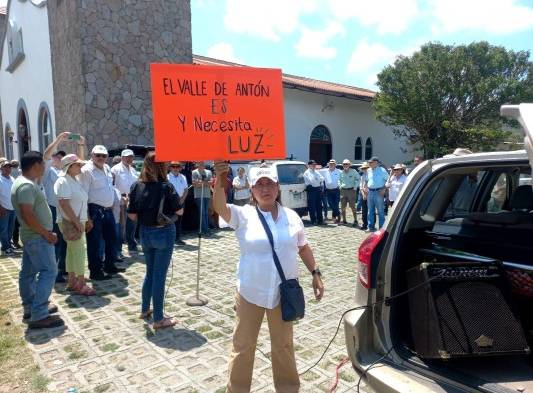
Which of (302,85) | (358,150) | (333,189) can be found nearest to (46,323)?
(333,189)

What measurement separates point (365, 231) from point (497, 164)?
862 cm

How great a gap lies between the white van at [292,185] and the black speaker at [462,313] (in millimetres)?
9165

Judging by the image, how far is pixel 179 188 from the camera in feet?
29.3

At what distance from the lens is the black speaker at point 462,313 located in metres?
2.35

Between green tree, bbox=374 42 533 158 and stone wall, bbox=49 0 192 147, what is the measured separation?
1298 centimetres

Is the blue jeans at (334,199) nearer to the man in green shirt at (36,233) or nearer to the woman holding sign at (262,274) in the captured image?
the man in green shirt at (36,233)

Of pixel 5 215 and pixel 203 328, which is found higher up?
pixel 5 215

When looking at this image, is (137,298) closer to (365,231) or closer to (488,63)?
(365,231)

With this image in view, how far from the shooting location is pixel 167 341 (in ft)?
13.5

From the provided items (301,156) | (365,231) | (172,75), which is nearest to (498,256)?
(172,75)

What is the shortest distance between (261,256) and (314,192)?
9.26 m

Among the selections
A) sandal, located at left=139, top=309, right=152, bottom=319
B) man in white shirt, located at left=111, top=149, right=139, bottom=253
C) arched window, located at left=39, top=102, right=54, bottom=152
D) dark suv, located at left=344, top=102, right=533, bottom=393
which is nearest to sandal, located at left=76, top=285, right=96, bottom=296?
sandal, located at left=139, top=309, right=152, bottom=319

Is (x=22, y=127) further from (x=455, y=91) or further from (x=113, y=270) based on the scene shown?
(x=455, y=91)

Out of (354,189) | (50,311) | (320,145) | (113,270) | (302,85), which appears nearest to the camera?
(50,311)
